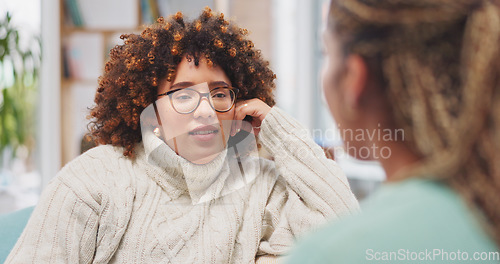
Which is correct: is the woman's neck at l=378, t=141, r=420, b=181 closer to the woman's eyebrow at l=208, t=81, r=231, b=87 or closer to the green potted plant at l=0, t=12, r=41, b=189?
the woman's eyebrow at l=208, t=81, r=231, b=87

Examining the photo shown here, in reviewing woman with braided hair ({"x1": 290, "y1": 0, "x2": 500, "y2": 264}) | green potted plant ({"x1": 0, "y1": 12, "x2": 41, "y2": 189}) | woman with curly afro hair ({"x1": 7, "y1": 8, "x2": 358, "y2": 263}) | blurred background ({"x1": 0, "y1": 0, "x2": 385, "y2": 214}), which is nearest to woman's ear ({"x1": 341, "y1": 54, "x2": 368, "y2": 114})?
woman with braided hair ({"x1": 290, "y1": 0, "x2": 500, "y2": 264})

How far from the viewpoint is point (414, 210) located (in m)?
0.42

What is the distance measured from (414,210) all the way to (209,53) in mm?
711

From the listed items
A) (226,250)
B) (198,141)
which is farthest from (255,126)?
(226,250)

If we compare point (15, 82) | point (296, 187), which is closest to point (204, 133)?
point (296, 187)

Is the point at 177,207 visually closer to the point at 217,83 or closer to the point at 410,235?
the point at 217,83

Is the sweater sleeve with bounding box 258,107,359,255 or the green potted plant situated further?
the green potted plant

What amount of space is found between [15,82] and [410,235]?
91.0 inches

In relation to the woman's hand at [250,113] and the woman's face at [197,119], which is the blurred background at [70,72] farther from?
the woman's face at [197,119]

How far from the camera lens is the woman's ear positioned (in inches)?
17.7

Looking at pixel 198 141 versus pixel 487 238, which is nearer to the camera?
pixel 487 238

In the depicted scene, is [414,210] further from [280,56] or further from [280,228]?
[280,56]

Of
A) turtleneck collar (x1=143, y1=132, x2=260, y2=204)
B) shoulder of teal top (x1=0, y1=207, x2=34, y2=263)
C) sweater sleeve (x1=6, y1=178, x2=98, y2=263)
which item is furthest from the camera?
shoulder of teal top (x1=0, y1=207, x2=34, y2=263)

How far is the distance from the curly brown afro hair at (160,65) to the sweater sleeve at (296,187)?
114 millimetres
